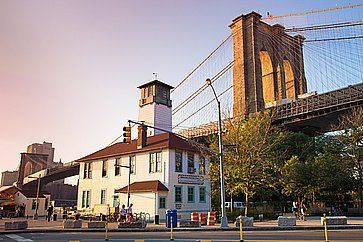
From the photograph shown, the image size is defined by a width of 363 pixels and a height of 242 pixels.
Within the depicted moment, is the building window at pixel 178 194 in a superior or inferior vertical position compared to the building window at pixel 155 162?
inferior

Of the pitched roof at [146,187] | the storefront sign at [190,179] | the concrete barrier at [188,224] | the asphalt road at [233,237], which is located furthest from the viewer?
the storefront sign at [190,179]

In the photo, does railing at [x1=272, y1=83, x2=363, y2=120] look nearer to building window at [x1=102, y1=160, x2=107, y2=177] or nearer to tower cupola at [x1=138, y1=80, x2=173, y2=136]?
tower cupola at [x1=138, y1=80, x2=173, y2=136]

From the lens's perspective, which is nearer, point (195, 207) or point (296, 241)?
point (296, 241)

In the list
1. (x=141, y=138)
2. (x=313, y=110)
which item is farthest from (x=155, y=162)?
(x=313, y=110)

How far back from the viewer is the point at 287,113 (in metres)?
65.8

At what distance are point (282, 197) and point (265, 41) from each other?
33.5 m

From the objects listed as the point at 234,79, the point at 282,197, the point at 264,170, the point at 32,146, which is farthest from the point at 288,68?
the point at 32,146

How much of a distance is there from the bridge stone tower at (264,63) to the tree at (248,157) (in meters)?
27.9

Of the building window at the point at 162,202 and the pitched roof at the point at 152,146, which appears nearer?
the building window at the point at 162,202

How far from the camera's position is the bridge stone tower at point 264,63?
6606 cm

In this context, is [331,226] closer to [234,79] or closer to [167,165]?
[167,165]

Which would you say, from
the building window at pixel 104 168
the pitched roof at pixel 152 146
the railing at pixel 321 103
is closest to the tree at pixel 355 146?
the pitched roof at pixel 152 146

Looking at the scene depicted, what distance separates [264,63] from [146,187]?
4862 centimetres

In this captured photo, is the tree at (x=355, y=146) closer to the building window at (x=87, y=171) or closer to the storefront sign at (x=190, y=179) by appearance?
the storefront sign at (x=190, y=179)
